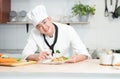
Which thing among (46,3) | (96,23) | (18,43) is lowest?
(18,43)

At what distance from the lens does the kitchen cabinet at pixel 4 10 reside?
139 inches

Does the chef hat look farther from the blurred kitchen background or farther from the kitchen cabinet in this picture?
the blurred kitchen background

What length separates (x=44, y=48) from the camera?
2.53 metres

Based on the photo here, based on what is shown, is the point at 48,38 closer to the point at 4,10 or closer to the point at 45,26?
→ the point at 45,26

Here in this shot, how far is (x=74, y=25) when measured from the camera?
384cm

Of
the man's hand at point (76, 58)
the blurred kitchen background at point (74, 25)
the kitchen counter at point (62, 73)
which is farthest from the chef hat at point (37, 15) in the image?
the blurred kitchen background at point (74, 25)

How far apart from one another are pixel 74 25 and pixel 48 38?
4.47 feet

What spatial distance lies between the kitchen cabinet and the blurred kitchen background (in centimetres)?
9

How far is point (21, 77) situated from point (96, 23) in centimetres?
232

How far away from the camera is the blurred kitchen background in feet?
12.4

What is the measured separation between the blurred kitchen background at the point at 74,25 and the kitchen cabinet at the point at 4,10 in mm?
92

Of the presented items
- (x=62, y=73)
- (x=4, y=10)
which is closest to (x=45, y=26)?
(x=62, y=73)

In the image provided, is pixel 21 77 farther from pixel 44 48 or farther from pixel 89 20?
pixel 89 20

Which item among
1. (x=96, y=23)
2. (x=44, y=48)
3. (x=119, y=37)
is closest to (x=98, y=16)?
(x=96, y=23)
